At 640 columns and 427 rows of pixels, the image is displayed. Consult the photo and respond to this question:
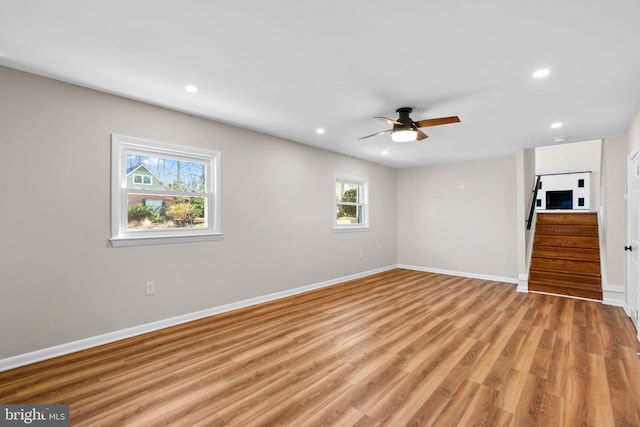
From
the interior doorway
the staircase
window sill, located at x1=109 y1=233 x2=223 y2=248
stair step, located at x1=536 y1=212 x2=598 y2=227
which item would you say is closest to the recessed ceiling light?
the interior doorway

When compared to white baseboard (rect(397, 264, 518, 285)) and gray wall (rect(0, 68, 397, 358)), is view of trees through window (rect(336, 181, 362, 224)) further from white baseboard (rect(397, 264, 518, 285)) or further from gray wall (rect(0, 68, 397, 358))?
white baseboard (rect(397, 264, 518, 285))

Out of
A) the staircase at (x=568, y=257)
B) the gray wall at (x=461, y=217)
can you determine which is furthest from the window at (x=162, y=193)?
the staircase at (x=568, y=257)

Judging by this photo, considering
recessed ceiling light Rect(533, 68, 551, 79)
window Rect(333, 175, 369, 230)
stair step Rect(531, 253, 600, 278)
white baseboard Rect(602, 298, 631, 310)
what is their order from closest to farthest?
recessed ceiling light Rect(533, 68, 551, 79) < white baseboard Rect(602, 298, 631, 310) < stair step Rect(531, 253, 600, 278) < window Rect(333, 175, 369, 230)

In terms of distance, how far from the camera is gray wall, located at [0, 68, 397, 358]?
248cm

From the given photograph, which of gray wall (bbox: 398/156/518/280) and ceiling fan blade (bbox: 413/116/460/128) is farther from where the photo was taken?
gray wall (bbox: 398/156/518/280)

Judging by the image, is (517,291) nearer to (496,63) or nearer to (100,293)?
(496,63)

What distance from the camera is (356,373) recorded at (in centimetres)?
238

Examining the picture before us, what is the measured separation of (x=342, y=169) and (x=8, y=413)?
515 centimetres

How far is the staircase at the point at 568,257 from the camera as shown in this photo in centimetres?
479

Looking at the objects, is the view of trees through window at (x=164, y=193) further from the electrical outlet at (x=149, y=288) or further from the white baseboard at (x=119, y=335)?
the white baseboard at (x=119, y=335)

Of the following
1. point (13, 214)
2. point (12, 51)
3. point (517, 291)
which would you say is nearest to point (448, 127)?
point (517, 291)

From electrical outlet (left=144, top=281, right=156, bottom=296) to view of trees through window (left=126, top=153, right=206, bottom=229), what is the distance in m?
0.64

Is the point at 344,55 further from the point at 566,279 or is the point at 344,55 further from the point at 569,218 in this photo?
the point at 569,218

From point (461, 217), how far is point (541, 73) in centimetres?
424
